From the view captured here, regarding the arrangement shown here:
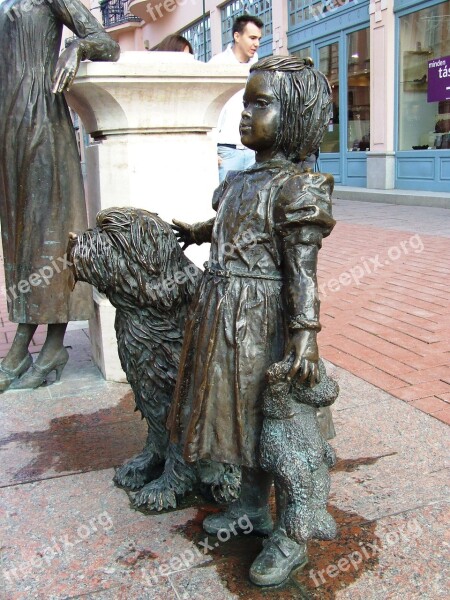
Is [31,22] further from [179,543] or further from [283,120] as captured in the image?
[179,543]

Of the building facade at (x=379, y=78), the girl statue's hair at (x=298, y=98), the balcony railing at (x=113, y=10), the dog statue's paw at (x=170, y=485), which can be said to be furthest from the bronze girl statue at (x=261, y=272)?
the balcony railing at (x=113, y=10)

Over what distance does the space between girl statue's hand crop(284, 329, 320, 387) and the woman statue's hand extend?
6.49 ft

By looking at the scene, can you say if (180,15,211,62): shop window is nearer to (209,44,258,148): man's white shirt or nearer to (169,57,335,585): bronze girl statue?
(209,44,258,148): man's white shirt

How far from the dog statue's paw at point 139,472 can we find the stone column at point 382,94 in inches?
474

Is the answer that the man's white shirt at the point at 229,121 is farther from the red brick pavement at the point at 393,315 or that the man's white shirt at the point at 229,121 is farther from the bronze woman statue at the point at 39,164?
the bronze woman statue at the point at 39,164

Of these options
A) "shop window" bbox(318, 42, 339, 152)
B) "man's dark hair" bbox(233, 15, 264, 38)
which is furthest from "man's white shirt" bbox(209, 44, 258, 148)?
"shop window" bbox(318, 42, 339, 152)

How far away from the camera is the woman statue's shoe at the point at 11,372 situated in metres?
3.76

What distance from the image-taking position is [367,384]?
3.62 metres

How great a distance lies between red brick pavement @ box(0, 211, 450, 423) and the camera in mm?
3670

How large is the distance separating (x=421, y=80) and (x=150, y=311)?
12.2m

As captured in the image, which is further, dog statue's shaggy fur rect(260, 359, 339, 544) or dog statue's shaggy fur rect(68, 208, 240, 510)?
dog statue's shaggy fur rect(68, 208, 240, 510)

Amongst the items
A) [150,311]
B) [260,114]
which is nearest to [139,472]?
[150,311]

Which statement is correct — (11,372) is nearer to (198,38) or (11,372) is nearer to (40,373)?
(40,373)

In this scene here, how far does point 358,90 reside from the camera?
14.8 meters
